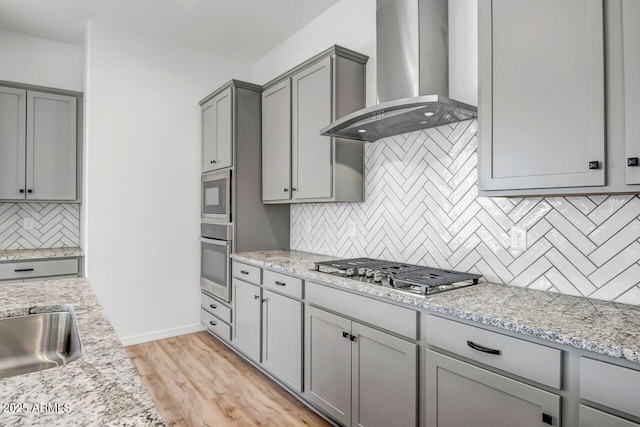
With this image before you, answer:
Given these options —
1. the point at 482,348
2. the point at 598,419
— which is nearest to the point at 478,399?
the point at 482,348

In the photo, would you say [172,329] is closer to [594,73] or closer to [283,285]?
[283,285]

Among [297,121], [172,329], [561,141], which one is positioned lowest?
[172,329]

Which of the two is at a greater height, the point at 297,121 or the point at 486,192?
the point at 297,121

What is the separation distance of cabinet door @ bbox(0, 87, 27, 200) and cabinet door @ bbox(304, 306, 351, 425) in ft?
9.55

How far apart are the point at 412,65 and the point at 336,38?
1.22 meters

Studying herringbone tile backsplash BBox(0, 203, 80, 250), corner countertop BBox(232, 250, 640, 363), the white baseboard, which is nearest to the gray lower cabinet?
corner countertop BBox(232, 250, 640, 363)

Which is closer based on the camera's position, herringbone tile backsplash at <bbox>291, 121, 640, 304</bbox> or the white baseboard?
herringbone tile backsplash at <bbox>291, 121, 640, 304</bbox>

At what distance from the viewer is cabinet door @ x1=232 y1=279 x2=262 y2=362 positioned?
2.93 m

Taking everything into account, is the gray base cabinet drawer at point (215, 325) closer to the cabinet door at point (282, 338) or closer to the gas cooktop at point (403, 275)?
the cabinet door at point (282, 338)

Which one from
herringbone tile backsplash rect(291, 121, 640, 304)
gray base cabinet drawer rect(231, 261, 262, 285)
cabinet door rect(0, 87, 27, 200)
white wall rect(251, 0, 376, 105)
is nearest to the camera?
herringbone tile backsplash rect(291, 121, 640, 304)

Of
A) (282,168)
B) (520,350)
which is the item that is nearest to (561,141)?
(520,350)

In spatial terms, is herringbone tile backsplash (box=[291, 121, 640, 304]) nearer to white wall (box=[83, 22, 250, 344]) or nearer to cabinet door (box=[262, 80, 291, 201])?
cabinet door (box=[262, 80, 291, 201])

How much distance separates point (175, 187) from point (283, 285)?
74.6 inches

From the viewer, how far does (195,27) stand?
354 centimetres
